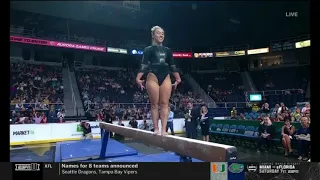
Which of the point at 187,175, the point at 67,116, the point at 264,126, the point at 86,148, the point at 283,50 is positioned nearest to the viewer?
the point at 187,175

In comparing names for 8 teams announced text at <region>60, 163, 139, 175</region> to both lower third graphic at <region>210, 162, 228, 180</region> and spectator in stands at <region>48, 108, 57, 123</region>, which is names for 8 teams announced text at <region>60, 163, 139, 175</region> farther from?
spectator in stands at <region>48, 108, 57, 123</region>

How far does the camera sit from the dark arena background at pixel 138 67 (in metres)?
6.45

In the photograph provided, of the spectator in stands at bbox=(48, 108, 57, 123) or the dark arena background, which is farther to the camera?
the spectator in stands at bbox=(48, 108, 57, 123)

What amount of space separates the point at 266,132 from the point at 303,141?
959mm

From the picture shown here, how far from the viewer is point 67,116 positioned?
9.45 m

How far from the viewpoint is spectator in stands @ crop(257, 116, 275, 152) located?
Answer: 5.98 meters

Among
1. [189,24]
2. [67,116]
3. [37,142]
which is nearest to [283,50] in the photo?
[189,24]

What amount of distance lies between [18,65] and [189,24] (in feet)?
26.7

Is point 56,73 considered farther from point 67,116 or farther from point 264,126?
point 264,126

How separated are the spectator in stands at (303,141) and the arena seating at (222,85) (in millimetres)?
3674

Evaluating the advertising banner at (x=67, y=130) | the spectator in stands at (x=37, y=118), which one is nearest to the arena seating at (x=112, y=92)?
the advertising banner at (x=67, y=130)

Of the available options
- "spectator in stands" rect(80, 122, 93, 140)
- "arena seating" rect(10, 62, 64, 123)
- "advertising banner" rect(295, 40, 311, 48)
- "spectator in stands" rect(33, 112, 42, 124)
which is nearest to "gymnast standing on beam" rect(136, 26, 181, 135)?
"spectator in stands" rect(80, 122, 93, 140)

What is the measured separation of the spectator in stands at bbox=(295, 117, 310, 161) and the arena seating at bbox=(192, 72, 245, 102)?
367 cm

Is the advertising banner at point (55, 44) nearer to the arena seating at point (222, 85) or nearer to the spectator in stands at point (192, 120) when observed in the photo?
the arena seating at point (222, 85)
